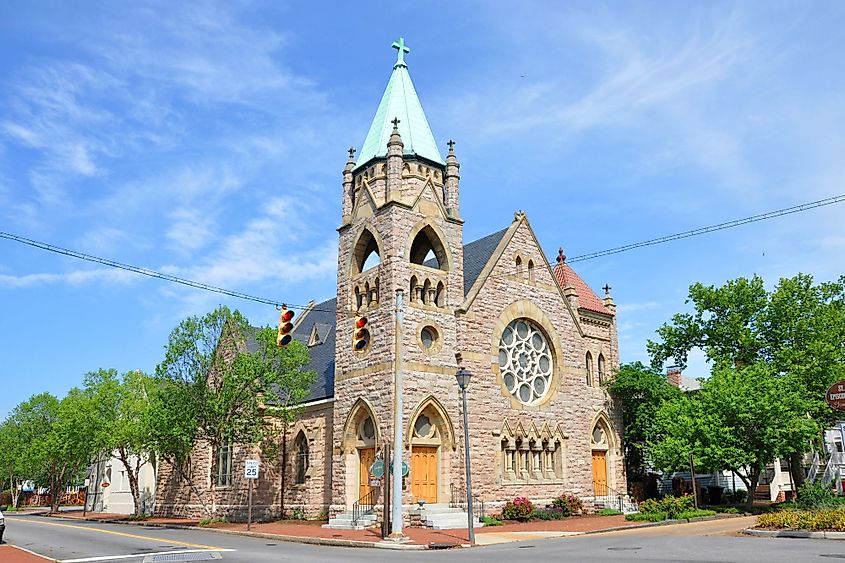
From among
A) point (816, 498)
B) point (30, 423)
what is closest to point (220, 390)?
point (816, 498)

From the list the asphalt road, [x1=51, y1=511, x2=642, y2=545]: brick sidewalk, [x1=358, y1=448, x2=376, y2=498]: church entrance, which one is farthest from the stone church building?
the asphalt road

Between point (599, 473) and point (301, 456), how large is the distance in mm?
14777

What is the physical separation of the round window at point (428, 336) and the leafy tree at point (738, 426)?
11894 mm

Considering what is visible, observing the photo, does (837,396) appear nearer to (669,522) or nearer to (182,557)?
(669,522)

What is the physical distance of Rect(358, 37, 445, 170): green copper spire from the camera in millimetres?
33219

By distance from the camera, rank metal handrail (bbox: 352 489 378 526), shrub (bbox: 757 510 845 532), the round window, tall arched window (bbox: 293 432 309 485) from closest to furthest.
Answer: shrub (bbox: 757 510 845 532) < metal handrail (bbox: 352 489 378 526) < the round window < tall arched window (bbox: 293 432 309 485)

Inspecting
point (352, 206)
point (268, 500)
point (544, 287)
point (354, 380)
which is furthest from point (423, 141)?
point (268, 500)

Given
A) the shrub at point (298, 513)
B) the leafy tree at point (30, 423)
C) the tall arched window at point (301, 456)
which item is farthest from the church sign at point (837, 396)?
the leafy tree at point (30, 423)

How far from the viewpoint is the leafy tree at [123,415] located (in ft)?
132

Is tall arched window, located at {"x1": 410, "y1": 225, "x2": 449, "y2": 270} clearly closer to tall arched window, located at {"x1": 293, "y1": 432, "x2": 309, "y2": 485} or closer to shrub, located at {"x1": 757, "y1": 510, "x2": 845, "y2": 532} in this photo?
tall arched window, located at {"x1": 293, "y1": 432, "x2": 309, "y2": 485}

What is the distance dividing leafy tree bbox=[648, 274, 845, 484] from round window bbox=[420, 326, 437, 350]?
54.1 ft

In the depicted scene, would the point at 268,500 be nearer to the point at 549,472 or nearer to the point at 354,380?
the point at 354,380

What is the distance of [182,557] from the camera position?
17062 millimetres

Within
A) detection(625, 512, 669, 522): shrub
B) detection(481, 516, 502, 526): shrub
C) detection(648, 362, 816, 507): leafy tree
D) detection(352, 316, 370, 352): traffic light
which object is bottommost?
detection(481, 516, 502, 526): shrub
